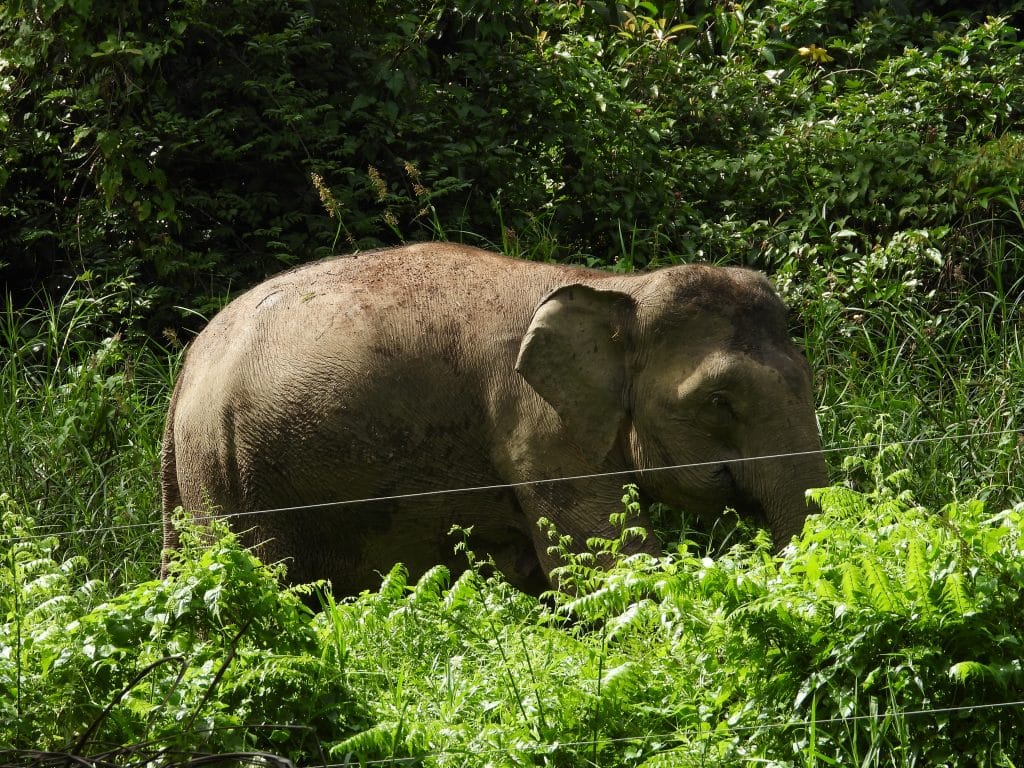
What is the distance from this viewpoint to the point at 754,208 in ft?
29.3

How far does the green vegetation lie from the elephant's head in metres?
0.33

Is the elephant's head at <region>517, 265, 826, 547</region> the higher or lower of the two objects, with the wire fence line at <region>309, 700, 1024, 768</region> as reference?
higher

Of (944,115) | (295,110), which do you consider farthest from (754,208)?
(295,110)

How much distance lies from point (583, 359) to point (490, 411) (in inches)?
14.8

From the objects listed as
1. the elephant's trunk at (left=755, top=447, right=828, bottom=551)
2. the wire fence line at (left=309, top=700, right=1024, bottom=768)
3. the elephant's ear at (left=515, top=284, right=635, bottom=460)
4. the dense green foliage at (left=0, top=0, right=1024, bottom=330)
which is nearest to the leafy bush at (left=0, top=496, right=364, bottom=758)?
the wire fence line at (left=309, top=700, right=1024, bottom=768)

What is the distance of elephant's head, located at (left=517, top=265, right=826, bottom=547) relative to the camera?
5.26 m

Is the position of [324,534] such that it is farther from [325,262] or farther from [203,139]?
[203,139]

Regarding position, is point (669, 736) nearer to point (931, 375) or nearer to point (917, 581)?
point (917, 581)

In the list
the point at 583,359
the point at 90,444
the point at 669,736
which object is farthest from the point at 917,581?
the point at 90,444

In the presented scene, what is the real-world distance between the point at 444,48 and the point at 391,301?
150 inches

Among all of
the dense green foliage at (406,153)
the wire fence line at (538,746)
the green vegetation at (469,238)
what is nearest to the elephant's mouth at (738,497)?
the green vegetation at (469,238)

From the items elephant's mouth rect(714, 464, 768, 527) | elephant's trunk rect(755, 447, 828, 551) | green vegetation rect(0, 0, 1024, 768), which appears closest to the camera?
green vegetation rect(0, 0, 1024, 768)

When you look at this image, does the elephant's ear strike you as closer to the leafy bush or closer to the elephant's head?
the elephant's head

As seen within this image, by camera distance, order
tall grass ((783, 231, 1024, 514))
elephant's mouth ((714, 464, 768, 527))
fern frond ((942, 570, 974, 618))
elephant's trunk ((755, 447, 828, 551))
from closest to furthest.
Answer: fern frond ((942, 570, 974, 618)) < elephant's trunk ((755, 447, 828, 551)) < elephant's mouth ((714, 464, 768, 527)) < tall grass ((783, 231, 1024, 514))
